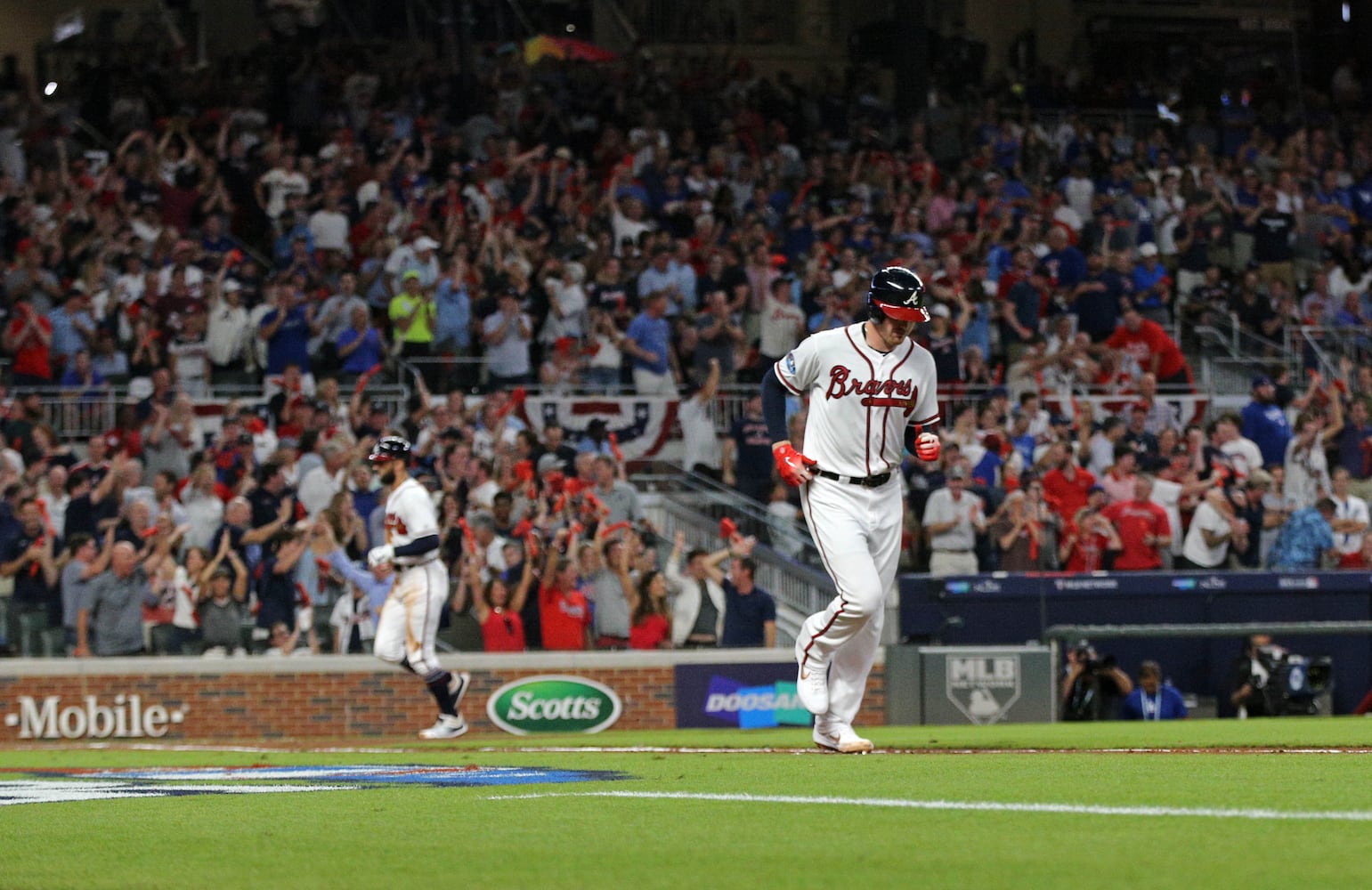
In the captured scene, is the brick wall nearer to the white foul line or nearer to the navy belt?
the navy belt

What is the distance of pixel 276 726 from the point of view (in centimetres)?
1486

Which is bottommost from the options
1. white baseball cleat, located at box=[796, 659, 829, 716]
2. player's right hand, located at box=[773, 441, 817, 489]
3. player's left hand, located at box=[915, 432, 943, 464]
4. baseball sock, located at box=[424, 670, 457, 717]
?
baseball sock, located at box=[424, 670, 457, 717]

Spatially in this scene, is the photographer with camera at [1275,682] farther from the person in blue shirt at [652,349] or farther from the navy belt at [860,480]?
the navy belt at [860,480]

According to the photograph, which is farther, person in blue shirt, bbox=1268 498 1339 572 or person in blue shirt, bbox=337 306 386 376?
person in blue shirt, bbox=337 306 386 376

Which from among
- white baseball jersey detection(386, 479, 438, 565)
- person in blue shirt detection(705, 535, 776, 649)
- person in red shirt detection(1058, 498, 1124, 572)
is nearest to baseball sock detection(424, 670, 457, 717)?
white baseball jersey detection(386, 479, 438, 565)

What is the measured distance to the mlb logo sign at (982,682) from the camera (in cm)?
1493

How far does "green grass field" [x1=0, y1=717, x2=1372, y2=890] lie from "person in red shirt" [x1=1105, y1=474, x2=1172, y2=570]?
874 centimetres

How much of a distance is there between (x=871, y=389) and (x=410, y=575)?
5058mm

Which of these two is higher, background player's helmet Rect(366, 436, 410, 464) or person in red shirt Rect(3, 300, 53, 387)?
person in red shirt Rect(3, 300, 53, 387)

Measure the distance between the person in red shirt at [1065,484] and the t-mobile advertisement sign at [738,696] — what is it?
10.3ft

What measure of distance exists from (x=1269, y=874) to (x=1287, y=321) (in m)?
18.9

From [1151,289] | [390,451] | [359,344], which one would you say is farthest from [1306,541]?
[359,344]

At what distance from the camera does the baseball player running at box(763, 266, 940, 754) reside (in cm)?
813

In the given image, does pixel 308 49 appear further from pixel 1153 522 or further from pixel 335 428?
pixel 1153 522
